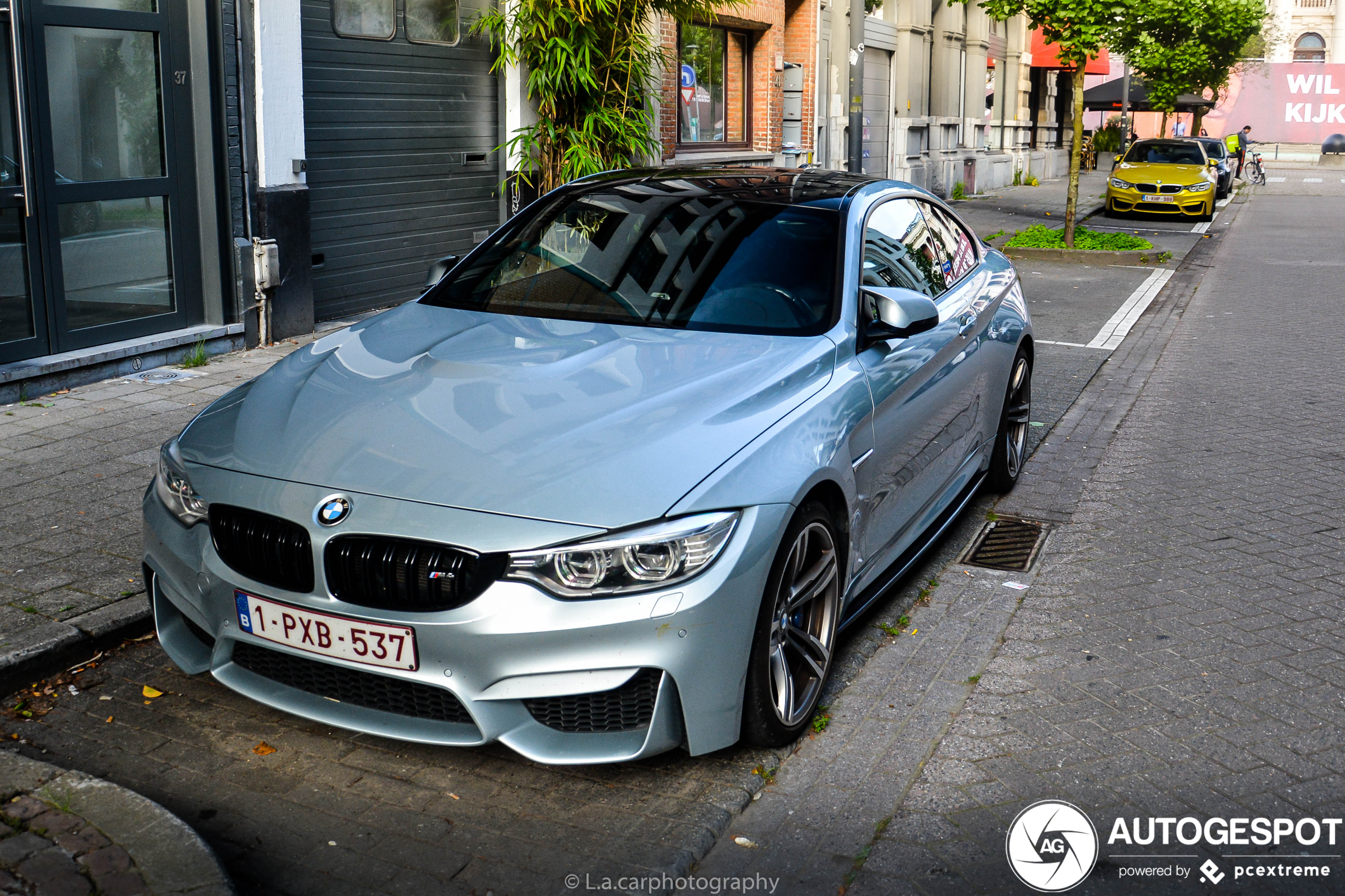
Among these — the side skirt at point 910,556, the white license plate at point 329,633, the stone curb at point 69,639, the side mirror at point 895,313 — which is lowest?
the stone curb at point 69,639

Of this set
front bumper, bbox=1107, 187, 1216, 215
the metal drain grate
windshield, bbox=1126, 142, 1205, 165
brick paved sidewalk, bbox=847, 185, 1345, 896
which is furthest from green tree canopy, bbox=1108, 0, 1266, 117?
the metal drain grate

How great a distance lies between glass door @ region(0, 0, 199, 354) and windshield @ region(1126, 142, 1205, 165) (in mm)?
22191

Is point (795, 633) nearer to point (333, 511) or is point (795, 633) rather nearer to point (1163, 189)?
point (333, 511)

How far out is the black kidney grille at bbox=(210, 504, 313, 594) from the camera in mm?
3170

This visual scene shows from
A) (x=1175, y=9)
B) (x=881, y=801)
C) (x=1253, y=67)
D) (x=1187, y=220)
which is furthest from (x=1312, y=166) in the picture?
(x=881, y=801)

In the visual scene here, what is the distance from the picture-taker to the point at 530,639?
3.00 meters

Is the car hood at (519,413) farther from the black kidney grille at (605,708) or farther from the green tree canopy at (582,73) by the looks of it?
the green tree canopy at (582,73)

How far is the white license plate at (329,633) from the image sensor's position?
10.1ft

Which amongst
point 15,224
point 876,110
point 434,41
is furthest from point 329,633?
A: point 876,110

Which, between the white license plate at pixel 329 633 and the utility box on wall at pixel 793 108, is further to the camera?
the utility box on wall at pixel 793 108

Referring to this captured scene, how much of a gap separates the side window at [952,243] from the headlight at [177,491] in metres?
3.15

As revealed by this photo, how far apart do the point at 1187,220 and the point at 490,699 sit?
83.1 ft

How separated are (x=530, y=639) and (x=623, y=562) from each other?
283 mm

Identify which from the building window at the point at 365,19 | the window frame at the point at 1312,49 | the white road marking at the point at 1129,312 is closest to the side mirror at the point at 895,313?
the building window at the point at 365,19
